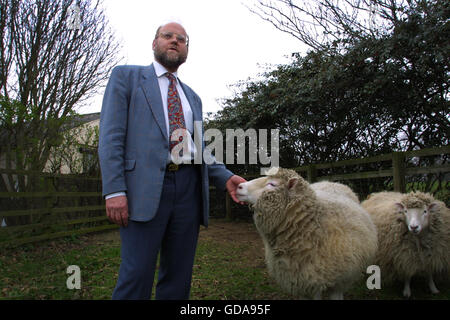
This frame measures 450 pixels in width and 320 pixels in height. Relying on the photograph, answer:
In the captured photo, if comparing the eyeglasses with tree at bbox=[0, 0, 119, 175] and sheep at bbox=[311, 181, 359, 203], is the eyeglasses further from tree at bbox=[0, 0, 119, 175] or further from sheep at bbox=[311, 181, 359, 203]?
tree at bbox=[0, 0, 119, 175]

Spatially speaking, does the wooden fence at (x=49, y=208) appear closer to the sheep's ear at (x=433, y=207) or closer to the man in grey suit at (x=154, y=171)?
the man in grey suit at (x=154, y=171)

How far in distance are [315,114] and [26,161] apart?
5.43m

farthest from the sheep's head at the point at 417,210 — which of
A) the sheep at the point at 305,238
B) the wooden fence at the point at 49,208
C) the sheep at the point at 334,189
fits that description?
Result: the wooden fence at the point at 49,208

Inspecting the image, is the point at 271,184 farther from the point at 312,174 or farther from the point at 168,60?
the point at 312,174

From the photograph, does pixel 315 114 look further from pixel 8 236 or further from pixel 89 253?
pixel 8 236

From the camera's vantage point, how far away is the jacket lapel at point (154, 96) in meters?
1.67

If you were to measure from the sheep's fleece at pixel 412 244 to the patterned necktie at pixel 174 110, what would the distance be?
2707mm

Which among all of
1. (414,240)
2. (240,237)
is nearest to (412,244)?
(414,240)

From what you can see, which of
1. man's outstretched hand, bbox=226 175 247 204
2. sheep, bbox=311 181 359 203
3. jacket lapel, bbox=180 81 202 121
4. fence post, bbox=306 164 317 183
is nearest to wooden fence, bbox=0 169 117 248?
man's outstretched hand, bbox=226 175 247 204

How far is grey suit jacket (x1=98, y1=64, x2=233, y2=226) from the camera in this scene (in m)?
1.56

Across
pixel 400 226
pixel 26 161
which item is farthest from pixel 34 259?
pixel 400 226

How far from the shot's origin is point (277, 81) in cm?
736

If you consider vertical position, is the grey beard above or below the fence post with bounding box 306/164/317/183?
above

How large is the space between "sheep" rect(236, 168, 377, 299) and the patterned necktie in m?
0.73
